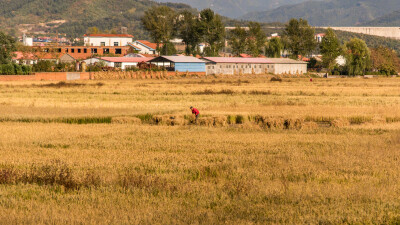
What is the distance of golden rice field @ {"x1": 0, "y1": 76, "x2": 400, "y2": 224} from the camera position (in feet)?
41.0

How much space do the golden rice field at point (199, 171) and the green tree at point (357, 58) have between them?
324 ft

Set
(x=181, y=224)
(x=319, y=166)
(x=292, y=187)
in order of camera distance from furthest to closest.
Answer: (x=319, y=166), (x=292, y=187), (x=181, y=224)

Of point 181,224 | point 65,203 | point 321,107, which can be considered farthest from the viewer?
point 321,107

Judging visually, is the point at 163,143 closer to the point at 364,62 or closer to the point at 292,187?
the point at 292,187

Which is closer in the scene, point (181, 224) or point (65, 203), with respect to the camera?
point (181, 224)

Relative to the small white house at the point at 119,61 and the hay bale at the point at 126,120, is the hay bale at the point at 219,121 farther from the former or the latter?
the small white house at the point at 119,61

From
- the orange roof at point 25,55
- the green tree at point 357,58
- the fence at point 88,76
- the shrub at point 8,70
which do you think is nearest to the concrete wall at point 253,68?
the green tree at point 357,58

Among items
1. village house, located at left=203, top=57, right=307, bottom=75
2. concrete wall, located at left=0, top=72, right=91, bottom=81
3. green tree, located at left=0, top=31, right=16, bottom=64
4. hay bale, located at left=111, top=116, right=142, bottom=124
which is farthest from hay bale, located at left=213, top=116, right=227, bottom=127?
village house, located at left=203, top=57, right=307, bottom=75

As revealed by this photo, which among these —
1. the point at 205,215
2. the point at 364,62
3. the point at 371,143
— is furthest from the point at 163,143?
the point at 364,62

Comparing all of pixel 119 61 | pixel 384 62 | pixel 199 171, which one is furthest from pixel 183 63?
pixel 199 171

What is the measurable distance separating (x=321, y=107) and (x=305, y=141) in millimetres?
17250

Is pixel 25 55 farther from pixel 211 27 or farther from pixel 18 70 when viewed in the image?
pixel 211 27

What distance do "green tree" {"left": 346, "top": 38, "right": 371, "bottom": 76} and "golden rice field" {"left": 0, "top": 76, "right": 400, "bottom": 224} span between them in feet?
324

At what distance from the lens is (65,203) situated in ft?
43.8
